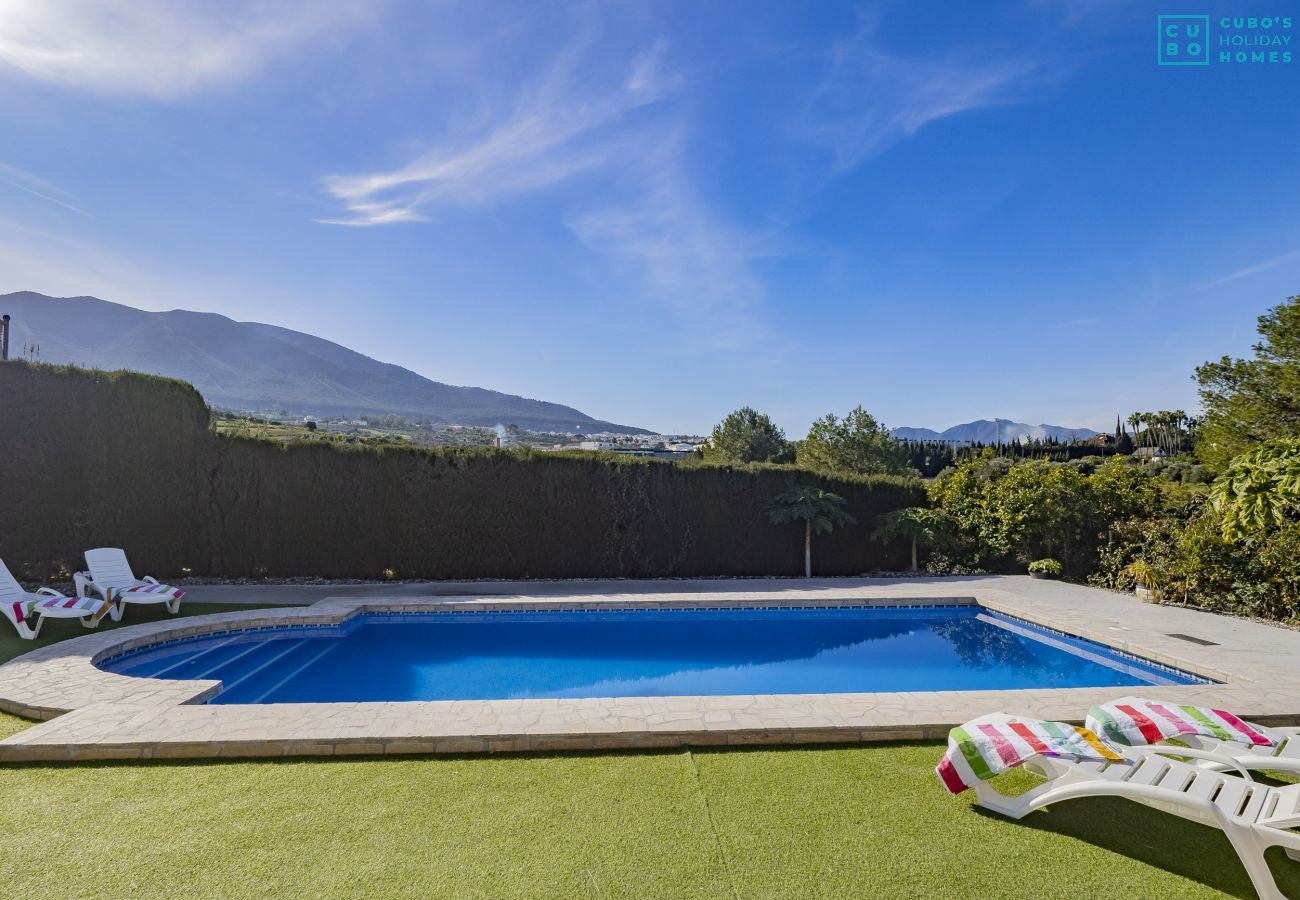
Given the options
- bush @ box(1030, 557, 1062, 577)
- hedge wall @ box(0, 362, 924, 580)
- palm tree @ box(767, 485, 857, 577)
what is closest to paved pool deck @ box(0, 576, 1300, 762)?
hedge wall @ box(0, 362, 924, 580)

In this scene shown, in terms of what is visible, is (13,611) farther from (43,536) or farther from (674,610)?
(674,610)

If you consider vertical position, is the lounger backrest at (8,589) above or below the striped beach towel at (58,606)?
above

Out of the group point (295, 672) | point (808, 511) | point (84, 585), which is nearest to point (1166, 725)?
point (295, 672)

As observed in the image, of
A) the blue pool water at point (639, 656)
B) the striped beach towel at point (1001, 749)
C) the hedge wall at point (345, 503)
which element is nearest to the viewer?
the striped beach towel at point (1001, 749)

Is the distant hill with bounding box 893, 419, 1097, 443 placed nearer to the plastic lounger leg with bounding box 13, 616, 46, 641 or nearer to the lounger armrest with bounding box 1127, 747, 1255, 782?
the lounger armrest with bounding box 1127, 747, 1255, 782

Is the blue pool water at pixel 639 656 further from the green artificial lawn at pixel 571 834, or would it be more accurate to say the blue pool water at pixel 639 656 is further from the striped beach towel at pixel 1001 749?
the striped beach towel at pixel 1001 749

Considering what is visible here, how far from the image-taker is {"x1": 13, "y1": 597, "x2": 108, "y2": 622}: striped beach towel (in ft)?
25.7

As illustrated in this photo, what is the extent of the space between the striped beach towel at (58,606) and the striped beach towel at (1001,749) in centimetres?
972

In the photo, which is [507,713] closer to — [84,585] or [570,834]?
[570,834]

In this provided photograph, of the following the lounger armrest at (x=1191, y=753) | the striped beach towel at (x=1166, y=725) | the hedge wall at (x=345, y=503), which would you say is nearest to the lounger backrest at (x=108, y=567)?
the hedge wall at (x=345, y=503)

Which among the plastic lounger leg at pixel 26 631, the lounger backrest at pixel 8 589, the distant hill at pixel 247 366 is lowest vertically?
the plastic lounger leg at pixel 26 631

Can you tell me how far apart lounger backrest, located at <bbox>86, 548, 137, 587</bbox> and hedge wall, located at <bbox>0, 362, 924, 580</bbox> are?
239 cm

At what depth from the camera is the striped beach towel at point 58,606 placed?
784 centimetres

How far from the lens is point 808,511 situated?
13.9m
